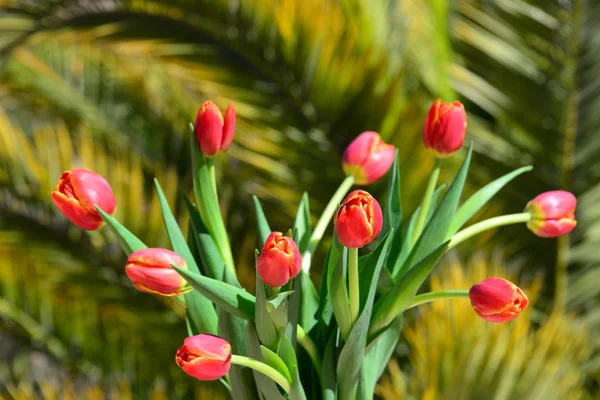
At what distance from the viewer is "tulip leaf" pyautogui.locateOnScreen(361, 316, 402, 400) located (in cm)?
65

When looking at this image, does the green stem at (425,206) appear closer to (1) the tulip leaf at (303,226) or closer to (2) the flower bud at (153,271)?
(1) the tulip leaf at (303,226)

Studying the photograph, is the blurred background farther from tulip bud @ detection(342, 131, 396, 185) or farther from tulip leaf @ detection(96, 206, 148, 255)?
tulip leaf @ detection(96, 206, 148, 255)

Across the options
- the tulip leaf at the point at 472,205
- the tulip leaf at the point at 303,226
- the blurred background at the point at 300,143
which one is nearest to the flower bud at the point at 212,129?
the tulip leaf at the point at 303,226

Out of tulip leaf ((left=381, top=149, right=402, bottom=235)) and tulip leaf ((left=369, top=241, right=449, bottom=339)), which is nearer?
tulip leaf ((left=369, top=241, right=449, bottom=339))

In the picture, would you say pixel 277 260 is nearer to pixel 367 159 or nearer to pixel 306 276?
pixel 306 276

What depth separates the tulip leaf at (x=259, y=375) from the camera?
577mm

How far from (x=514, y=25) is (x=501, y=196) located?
1.34 ft

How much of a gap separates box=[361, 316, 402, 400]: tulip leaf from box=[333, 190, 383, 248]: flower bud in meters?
0.17

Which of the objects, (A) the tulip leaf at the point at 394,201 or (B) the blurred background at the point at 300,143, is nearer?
(A) the tulip leaf at the point at 394,201

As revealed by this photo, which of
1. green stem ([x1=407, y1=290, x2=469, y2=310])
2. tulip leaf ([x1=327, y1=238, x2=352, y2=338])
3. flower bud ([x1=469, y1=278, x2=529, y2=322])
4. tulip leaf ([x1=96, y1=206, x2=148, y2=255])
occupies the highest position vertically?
flower bud ([x1=469, y1=278, x2=529, y2=322])

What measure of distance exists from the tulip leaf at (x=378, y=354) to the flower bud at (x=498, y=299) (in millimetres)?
115

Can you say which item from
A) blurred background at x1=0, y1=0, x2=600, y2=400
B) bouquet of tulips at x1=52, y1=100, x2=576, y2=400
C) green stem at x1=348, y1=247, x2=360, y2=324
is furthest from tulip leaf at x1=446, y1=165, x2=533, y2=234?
blurred background at x1=0, y1=0, x2=600, y2=400

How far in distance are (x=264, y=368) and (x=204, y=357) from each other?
2.5 inches

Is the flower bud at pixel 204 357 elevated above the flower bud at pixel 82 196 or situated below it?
below
